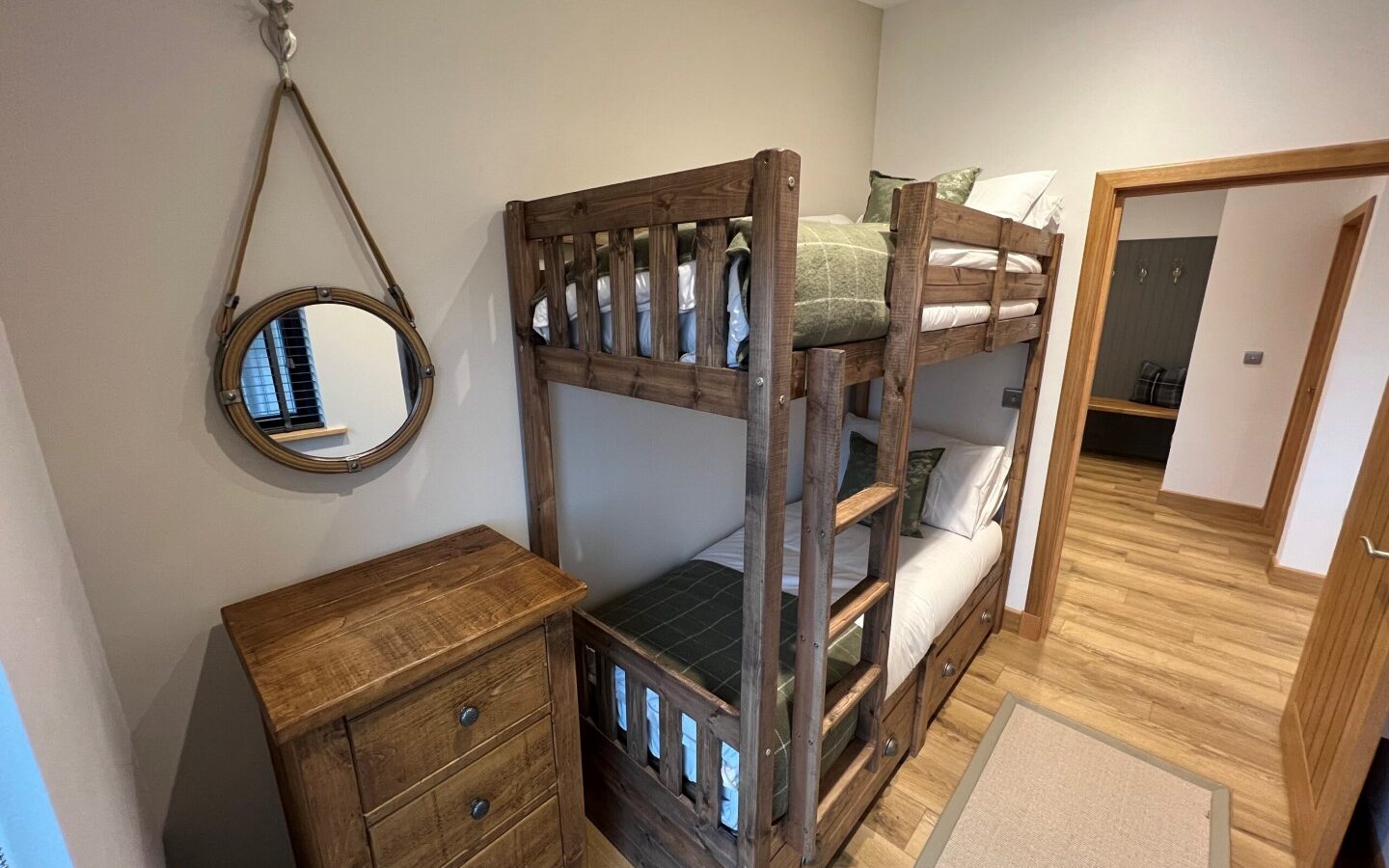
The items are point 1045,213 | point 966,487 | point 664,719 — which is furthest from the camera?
point 966,487

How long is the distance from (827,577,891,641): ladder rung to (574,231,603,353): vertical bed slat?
32.9 inches

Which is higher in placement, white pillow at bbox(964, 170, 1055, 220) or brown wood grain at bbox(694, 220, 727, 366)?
white pillow at bbox(964, 170, 1055, 220)

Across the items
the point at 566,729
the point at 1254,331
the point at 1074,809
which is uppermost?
the point at 1254,331

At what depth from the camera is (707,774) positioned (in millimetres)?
1351

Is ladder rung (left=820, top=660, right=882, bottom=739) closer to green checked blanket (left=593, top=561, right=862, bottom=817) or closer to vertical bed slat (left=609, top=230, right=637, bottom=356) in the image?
green checked blanket (left=593, top=561, right=862, bottom=817)

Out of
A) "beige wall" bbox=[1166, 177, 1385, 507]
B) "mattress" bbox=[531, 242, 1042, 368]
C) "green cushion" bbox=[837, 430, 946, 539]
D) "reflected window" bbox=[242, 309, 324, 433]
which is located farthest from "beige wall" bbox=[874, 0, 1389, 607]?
"reflected window" bbox=[242, 309, 324, 433]

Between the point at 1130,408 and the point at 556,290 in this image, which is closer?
the point at 556,290

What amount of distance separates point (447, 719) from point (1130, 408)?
618 centimetres

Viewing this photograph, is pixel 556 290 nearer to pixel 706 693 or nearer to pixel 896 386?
pixel 896 386

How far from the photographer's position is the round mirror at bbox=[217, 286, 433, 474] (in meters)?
1.14

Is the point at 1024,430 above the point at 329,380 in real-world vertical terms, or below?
below

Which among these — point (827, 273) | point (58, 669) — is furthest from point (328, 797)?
point (827, 273)

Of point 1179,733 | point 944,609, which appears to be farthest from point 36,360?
point 1179,733

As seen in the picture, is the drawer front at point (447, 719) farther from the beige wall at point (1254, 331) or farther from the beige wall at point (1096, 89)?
the beige wall at point (1254, 331)
